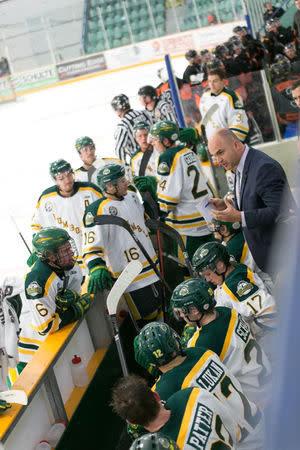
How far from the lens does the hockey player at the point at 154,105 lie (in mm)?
6262

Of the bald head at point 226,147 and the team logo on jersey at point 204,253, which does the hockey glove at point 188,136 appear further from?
the team logo on jersey at point 204,253

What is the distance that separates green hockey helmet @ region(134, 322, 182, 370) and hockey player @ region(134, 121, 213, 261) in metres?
2.10

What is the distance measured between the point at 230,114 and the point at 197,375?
3986 millimetres

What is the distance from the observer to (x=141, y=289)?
367 centimetres

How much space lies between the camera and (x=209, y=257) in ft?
8.77

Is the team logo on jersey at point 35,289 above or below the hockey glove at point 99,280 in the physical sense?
above

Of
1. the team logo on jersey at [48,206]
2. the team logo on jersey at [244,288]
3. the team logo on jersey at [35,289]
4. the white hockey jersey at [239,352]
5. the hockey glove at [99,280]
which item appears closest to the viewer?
the white hockey jersey at [239,352]

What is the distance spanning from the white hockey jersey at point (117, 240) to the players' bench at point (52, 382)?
0.30 m

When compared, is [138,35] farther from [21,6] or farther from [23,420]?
[23,420]

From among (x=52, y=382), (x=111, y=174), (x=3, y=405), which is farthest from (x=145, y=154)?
(x=3, y=405)

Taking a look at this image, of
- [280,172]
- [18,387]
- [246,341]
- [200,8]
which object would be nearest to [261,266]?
[280,172]

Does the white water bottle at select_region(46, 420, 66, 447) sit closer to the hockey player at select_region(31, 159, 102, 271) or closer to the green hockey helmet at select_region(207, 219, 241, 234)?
the green hockey helmet at select_region(207, 219, 241, 234)

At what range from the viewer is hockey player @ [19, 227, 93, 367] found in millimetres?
2918

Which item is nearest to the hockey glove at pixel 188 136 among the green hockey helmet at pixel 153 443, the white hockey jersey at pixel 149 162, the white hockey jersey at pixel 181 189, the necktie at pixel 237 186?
the white hockey jersey at pixel 149 162
